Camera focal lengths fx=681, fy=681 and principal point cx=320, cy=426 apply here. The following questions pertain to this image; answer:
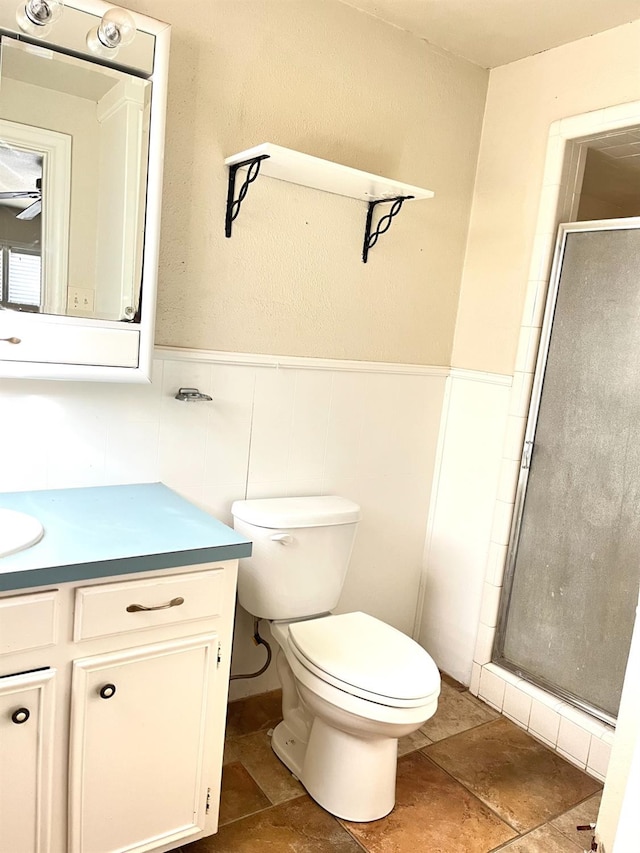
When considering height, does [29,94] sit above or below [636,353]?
above

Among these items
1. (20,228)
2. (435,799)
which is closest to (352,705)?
(435,799)

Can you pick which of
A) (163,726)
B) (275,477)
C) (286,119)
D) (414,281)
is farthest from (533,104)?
(163,726)

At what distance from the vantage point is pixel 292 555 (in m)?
2.06

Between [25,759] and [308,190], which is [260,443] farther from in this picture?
[25,759]

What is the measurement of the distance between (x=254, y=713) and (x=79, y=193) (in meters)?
1.71

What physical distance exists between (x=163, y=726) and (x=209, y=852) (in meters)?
0.43

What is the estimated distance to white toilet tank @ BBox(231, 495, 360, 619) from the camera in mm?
2035

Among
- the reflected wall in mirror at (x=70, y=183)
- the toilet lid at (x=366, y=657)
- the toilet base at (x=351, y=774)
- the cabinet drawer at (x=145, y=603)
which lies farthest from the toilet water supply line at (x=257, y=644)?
the reflected wall in mirror at (x=70, y=183)

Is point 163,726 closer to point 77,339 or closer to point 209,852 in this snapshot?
point 209,852

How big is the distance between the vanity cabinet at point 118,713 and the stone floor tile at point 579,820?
996mm

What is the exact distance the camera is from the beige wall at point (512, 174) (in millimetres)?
2209

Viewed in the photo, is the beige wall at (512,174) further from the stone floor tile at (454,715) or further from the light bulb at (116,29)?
the light bulb at (116,29)

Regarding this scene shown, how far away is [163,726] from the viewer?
1557mm

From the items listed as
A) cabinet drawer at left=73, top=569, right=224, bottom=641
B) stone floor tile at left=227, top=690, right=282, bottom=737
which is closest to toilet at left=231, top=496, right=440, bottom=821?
stone floor tile at left=227, top=690, right=282, bottom=737
